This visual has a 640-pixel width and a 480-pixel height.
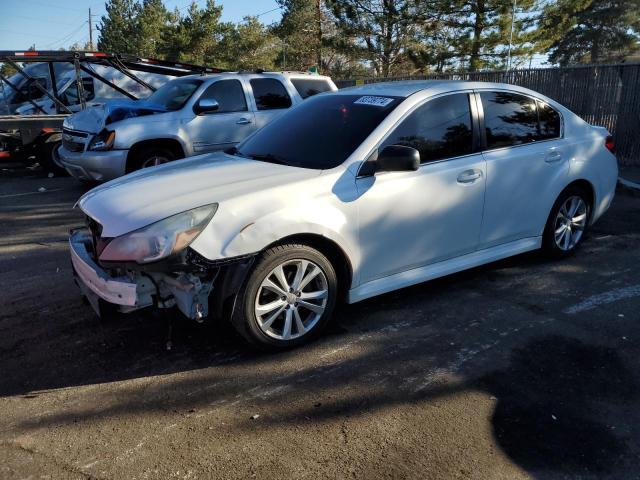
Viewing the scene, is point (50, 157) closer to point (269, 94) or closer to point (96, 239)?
point (269, 94)

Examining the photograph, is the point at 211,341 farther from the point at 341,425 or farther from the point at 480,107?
the point at 480,107

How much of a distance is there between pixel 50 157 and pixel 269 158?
8.72 meters

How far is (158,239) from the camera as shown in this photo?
324cm

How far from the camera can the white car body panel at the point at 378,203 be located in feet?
11.3

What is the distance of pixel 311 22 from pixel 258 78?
105 ft

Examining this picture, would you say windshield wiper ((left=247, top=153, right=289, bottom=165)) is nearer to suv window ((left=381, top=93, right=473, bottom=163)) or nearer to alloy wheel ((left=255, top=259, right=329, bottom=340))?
suv window ((left=381, top=93, right=473, bottom=163))

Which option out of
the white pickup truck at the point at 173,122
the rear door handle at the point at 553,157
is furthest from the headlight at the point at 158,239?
the white pickup truck at the point at 173,122

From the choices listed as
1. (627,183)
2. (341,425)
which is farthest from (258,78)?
(341,425)

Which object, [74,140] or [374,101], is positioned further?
[74,140]

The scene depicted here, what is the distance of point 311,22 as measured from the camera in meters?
38.7

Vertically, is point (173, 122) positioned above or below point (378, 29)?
below

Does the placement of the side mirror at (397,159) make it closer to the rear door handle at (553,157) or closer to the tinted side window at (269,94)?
the rear door handle at (553,157)

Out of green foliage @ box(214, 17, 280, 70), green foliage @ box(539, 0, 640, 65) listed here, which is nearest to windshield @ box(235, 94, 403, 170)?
green foliage @ box(539, 0, 640, 65)

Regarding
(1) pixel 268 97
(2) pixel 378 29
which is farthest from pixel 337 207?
(2) pixel 378 29
